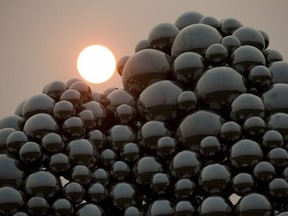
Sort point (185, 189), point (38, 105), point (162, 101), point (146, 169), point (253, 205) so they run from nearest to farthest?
1. point (253, 205)
2. point (185, 189)
3. point (146, 169)
4. point (162, 101)
5. point (38, 105)

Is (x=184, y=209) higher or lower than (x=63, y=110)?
lower

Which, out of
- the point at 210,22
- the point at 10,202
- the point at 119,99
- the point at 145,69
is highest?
the point at 210,22

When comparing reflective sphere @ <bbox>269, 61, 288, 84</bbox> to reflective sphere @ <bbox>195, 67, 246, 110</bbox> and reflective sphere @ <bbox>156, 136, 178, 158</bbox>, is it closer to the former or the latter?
reflective sphere @ <bbox>195, 67, 246, 110</bbox>

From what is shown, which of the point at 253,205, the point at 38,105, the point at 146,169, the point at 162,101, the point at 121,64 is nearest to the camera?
the point at 253,205

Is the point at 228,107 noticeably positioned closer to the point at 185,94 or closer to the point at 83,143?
the point at 185,94

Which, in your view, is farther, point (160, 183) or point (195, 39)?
point (195, 39)

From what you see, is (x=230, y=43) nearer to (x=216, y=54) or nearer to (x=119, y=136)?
(x=216, y=54)

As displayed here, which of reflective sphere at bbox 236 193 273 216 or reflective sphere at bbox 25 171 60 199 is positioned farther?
reflective sphere at bbox 25 171 60 199

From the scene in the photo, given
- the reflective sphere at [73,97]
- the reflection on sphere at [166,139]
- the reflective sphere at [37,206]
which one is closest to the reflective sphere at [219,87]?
the reflection on sphere at [166,139]

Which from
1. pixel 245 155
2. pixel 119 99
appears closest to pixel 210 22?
pixel 119 99

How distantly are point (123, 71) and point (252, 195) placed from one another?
86 cm

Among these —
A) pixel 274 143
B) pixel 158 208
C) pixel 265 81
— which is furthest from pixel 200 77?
pixel 158 208

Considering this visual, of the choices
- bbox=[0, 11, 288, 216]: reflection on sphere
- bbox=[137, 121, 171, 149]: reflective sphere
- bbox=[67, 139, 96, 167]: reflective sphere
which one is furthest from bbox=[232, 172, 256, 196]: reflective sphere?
bbox=[67, 139, 96, 167]: reflective sphere

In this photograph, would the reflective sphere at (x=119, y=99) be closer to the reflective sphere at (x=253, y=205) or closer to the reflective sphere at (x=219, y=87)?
the reflective sphere at (x=219, y=87)
